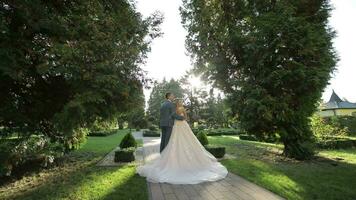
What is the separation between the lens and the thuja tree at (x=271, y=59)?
12680 mm

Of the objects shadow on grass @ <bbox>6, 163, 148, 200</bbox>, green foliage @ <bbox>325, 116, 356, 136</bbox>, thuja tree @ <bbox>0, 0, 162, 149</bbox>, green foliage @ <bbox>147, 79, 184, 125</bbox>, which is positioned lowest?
shadow on grass @ <bbox>6, 163, 148, 200</bbox>

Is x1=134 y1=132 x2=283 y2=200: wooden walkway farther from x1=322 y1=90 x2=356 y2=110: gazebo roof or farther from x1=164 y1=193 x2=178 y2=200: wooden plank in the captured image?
x1=322 y1=90 x2=356 y2=110: gazebo roof

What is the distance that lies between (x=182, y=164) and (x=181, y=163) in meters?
0.04

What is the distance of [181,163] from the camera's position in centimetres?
917

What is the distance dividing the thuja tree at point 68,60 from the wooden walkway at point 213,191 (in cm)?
255

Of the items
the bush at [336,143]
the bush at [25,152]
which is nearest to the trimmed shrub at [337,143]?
the bush at [336,143]

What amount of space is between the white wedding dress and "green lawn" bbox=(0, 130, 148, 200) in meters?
0.55

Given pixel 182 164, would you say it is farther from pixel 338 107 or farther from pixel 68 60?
pixel 338 107

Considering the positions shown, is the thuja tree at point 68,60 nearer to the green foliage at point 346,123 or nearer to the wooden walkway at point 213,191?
the wooden walkway at point 213,191

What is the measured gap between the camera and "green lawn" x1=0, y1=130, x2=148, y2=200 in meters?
7.08

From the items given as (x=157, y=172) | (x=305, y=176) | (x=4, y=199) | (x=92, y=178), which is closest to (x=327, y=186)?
(x=305, y=176)

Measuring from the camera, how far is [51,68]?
6.94 metres

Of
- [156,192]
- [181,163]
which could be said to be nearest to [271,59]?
[181,163]

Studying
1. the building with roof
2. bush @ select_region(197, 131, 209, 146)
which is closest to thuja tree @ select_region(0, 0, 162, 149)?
→ bush @ select_region(197, 131, 209, 146)
